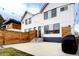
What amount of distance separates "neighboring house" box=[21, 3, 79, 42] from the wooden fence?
0.09 metres

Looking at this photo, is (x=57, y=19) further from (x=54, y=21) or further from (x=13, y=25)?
(x=13, y=25)

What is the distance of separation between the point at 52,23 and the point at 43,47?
1.38 feet

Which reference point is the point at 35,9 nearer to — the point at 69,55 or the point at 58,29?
the point at 58,29

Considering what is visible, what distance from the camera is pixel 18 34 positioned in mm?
2545

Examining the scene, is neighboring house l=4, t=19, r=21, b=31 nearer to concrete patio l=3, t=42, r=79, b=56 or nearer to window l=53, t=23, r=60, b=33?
concrete patio l=3, t=42, r=79, b=56

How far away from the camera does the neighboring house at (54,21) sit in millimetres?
2377

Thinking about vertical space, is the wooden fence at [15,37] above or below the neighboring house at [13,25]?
below

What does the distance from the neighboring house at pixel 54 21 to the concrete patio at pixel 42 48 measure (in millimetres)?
97

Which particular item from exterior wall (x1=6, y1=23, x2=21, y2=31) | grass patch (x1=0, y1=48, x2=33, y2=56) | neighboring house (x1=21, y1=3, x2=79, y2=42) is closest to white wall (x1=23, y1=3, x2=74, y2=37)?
neighboring house (x1=21, y1=3, x2=79, y2=42)

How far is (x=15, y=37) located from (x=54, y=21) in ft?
2.29

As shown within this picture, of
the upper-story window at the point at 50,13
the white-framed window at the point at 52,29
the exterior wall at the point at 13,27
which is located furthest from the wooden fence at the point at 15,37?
the upper-story window at the point at 50,13

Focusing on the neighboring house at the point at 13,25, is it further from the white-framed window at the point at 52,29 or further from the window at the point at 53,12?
the window at the point at 53,12

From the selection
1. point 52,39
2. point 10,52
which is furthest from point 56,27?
point 10,52

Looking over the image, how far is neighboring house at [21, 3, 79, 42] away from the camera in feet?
7.80
